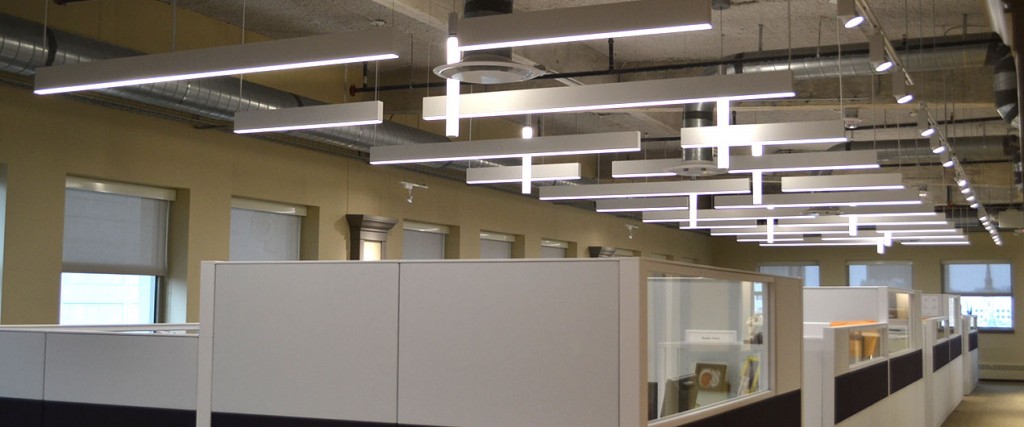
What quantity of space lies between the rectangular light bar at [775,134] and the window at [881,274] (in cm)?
1581

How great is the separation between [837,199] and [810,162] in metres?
2.61

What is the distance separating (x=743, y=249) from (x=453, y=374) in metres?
21.1

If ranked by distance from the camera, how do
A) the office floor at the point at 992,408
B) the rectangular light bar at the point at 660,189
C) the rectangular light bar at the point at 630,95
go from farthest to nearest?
the office floor at the point at 992,408, the rectangular light bar at the point at 660,189, the rectangular light bar at the point at 630,95

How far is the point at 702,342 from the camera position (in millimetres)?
4160

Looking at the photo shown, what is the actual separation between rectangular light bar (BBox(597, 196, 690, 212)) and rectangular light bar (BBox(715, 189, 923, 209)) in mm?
650

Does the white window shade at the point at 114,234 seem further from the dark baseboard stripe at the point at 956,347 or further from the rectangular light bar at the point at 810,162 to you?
the dark baseboard stripe at the point at 956,347

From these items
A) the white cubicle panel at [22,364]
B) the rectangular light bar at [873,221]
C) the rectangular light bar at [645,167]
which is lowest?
the white cubicle panel at [22,364]

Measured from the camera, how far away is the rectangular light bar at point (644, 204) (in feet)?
41.3

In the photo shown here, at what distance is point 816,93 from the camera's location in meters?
9.84

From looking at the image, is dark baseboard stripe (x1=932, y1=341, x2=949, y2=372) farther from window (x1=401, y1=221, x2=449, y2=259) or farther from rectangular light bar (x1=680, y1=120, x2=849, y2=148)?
window (x1=401, y1=221, x2=449, y2=259)

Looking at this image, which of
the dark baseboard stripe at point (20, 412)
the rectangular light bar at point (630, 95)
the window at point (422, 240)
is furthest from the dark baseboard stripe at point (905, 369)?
the dark baseboard stripe at point (20, 412)

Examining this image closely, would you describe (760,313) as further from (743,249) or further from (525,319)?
(743,249)

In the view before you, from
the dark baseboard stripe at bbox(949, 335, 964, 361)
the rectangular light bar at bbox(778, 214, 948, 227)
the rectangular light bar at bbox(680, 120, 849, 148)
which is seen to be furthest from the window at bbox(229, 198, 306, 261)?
the dark baseboard stripe at bbox(949, 335, 964, 361)

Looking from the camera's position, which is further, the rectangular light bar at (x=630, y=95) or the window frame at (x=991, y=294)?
the window frame at (x=991, y=294)
